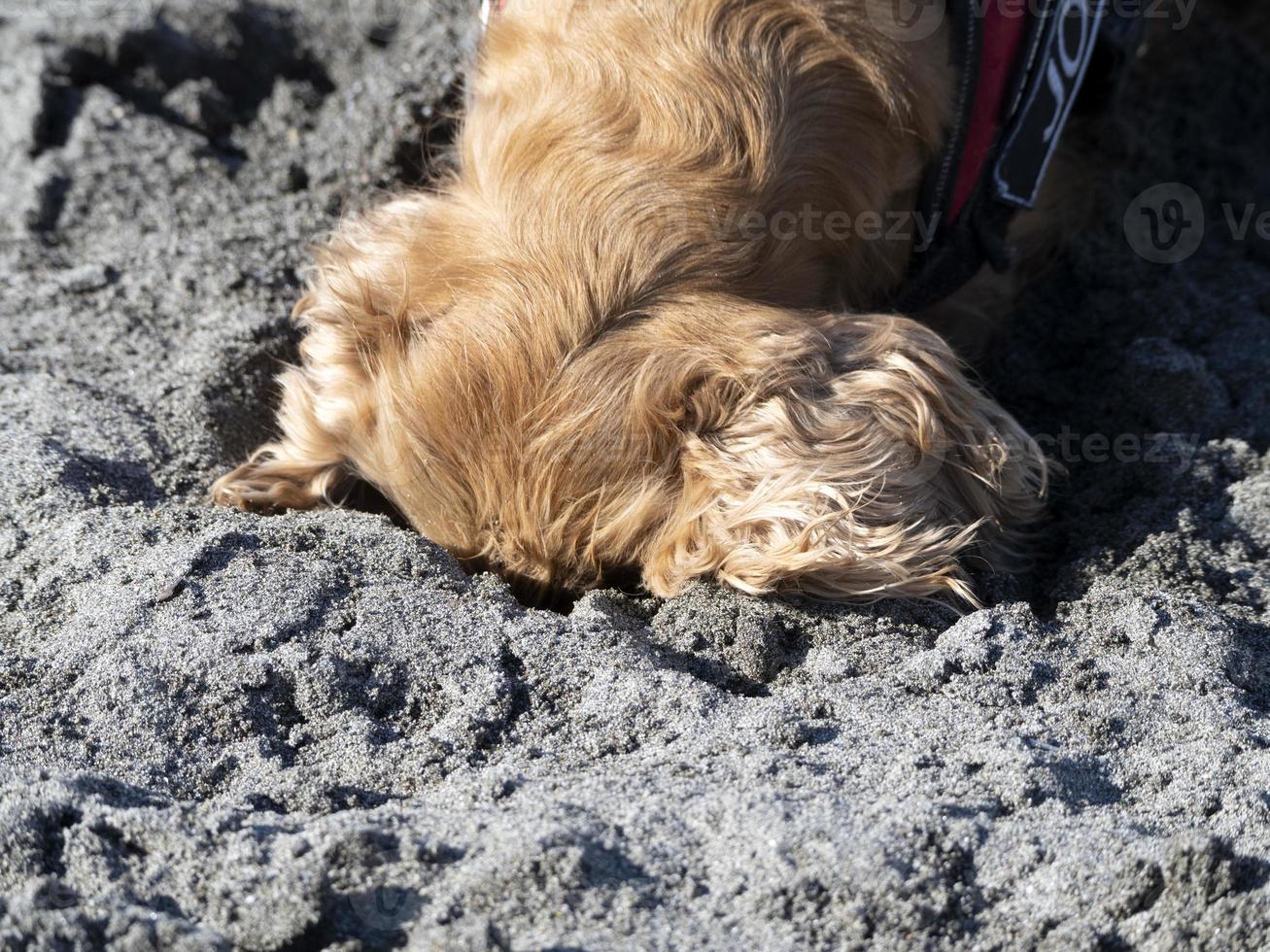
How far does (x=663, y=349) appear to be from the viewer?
2158 millimetres

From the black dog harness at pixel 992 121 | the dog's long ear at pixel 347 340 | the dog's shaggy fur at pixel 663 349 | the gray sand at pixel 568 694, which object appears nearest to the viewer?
the gray sand at pixel 568 694

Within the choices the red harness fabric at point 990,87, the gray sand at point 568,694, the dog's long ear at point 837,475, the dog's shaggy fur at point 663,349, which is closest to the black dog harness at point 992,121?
the red harness fabric at point 990,87

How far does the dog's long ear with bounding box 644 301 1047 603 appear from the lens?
2141 millimetres

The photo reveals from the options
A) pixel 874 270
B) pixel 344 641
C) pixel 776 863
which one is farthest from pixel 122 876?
pixel 874 270

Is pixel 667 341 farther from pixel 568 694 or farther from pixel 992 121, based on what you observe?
pixel 992 121

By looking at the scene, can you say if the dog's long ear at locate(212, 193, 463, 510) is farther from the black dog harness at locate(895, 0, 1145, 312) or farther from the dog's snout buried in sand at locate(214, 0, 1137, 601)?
the black dog harness at locate(895, 0, 1145, 312)

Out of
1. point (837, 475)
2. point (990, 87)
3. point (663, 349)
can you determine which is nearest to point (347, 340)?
point (663, 349)

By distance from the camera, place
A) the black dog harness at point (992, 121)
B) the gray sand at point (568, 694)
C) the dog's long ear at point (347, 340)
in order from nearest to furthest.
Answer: the gray sand at point (568, 694) < the dog's long ear at point (347, 340) < the black dog harness at point (992, 121)

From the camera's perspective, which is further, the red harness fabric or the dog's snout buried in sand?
the red harness fabric

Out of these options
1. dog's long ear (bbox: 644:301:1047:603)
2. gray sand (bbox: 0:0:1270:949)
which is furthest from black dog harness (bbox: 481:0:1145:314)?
dog's long ear (bbox: 644:301:1047:603)

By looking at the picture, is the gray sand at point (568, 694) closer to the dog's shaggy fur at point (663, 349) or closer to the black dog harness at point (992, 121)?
the dog's shaggy fur at point (663, 349)

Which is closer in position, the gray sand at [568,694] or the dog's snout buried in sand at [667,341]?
the gray sand at [568,694]

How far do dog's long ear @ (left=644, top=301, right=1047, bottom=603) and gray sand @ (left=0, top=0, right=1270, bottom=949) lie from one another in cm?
8

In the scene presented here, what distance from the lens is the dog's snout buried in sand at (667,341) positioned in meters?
Answer: 2.14
